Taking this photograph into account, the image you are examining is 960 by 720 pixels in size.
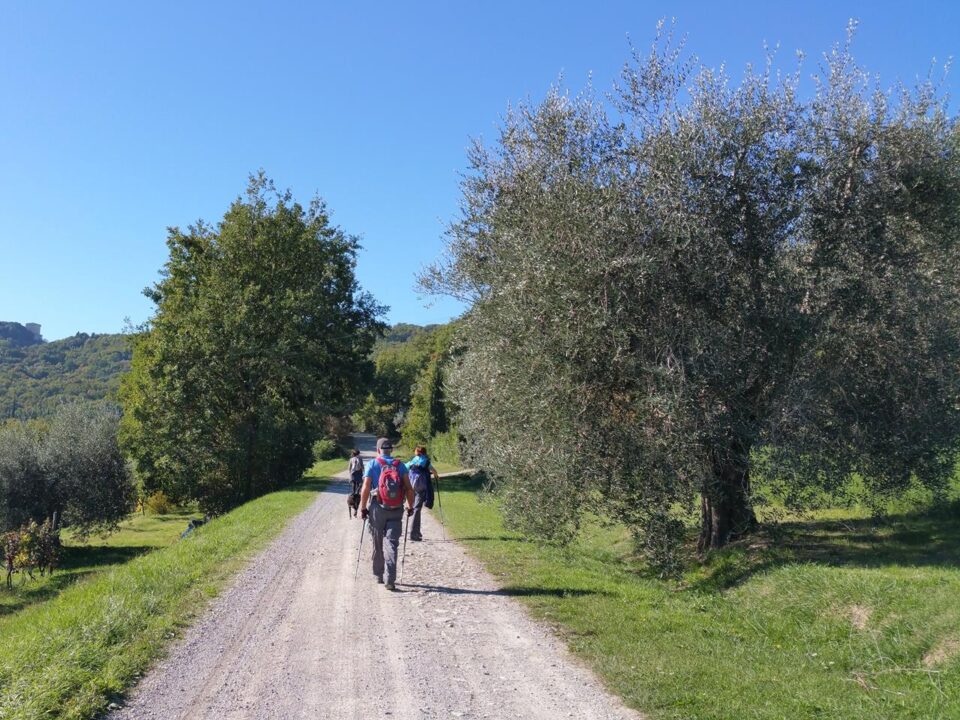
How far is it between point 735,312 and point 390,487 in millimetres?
5952

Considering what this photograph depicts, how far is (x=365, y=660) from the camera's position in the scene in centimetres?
682

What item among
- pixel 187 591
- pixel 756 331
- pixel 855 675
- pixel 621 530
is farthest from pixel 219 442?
pixel 855 675

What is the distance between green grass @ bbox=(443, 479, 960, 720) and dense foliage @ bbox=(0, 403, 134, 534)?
111ft

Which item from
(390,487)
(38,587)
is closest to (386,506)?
(390,487)

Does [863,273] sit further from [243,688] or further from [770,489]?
[243,688]

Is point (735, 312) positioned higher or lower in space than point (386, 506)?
higher

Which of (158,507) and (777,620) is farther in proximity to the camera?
(158,507)

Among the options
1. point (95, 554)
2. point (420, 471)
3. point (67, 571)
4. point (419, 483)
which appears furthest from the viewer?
point (95, 554)

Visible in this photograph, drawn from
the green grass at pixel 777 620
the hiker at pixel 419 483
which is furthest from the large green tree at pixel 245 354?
the green grass at pixel 777 620

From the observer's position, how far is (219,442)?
35906 mm

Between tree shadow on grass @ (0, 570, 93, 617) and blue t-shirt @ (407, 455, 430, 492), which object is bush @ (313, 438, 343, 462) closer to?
tree shadow on grass @ (0, 570, 93, 617)

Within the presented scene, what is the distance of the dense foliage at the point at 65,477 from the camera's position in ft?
126

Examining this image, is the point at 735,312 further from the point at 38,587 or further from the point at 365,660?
the point at 38,587

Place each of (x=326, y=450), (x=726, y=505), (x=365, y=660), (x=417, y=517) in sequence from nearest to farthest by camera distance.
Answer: (x=365, y=660) < (x=726, y=505) < (x=417, y=517) < (x=326, y=450)
